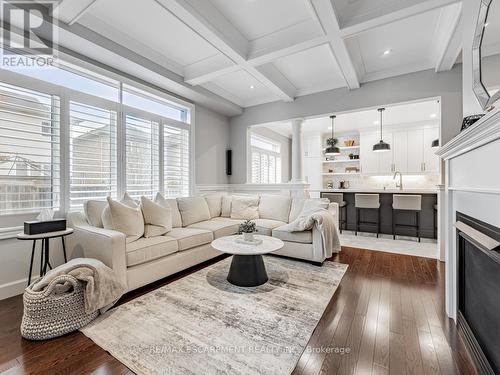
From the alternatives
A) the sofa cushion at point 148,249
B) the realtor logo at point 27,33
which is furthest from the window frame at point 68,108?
the sofa cushion at point 148,249

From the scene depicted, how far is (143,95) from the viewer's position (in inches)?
147

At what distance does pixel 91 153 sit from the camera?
302 cm

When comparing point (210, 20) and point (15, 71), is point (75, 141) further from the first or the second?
point (210, 20)

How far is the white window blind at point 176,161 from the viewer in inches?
161

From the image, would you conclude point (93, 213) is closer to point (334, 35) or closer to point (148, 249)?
point (148, 249)

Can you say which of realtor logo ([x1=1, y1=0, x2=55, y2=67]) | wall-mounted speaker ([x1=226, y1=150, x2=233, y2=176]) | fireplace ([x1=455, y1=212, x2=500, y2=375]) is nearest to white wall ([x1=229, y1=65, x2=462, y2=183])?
wall-mounted speaker ([x1=226, y1=150, x2=233, y2=176])

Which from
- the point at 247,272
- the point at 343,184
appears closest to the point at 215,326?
the point at 247,272

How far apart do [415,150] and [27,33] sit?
786 centimetres

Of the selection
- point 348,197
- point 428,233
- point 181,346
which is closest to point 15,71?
point 181,346

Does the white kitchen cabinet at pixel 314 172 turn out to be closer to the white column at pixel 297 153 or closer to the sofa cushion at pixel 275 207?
the white column at pixel 297 153

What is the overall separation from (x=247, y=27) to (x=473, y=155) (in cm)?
258

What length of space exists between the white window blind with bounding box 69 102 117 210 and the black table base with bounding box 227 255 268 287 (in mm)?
2070

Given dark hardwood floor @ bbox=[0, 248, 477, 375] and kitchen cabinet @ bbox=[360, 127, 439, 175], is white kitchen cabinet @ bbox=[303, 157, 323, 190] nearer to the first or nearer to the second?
kitchen cabinet @ bbox=[360, 127, 439, 175]

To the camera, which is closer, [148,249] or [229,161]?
[148,249]
